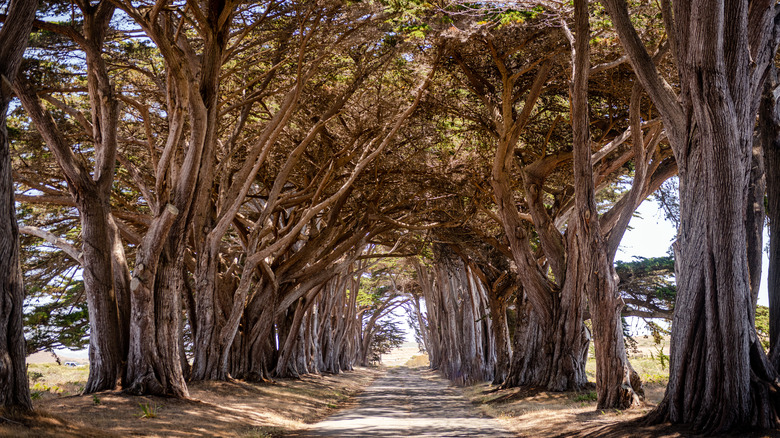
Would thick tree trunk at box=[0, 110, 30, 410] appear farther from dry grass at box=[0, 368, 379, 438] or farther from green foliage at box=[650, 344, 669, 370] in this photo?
green foliage at box=[650, 344, 669, 370]

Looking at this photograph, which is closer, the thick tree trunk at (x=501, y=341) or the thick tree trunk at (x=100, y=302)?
the thick tree trunk at (x=100, y=302)

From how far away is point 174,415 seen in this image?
8523 mm

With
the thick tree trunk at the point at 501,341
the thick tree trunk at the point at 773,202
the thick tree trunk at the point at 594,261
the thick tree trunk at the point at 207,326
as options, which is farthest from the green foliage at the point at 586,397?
the thick tree trunk at the point at 207,326

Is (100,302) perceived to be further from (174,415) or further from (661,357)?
(661,357)

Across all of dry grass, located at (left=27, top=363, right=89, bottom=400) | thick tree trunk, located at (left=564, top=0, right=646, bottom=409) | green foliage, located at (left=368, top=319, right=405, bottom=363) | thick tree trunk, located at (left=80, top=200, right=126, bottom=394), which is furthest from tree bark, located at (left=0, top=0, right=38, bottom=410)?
green foliage, located at (left=368, top=319, right=405, bottom=363)

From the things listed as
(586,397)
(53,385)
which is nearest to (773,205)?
(586,397)

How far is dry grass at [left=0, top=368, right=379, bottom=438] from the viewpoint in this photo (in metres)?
5.96

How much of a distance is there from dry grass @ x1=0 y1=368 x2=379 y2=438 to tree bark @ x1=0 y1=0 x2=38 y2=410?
1.12ft

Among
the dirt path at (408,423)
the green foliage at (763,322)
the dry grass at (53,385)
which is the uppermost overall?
the green foliage at (763,322)

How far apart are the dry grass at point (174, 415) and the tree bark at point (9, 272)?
1.12 feet

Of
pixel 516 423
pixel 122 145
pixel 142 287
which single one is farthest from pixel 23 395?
pixel 122 145

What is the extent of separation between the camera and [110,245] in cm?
1045

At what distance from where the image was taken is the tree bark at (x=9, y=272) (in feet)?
18.7

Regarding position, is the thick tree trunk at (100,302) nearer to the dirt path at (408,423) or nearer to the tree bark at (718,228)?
the dirt path at (408,423)
